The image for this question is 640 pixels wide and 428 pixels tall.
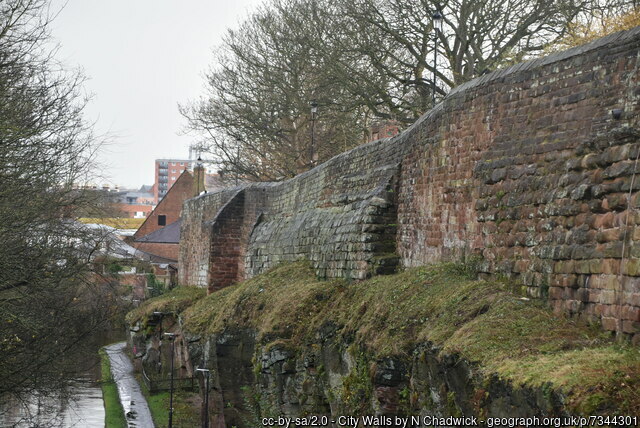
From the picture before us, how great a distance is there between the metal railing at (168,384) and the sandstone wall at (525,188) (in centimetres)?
1323

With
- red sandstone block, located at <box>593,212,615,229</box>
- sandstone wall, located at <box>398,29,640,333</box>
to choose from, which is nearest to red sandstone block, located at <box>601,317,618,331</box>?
sandstone wall, located at <box>398,29,640,333</box>

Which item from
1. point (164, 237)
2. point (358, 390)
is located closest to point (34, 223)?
point (358, 390)

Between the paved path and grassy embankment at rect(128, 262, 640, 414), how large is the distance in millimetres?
11791

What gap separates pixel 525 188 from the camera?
10359mm

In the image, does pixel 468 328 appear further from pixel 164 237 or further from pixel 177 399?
pixel 164 237

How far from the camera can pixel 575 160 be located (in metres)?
9.31

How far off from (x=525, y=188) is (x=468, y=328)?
1.85 m

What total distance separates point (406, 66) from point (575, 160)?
70.3 feet

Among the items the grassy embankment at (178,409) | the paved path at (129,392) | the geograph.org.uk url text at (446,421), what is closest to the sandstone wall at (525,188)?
the geograph.org.uk url text at (446,421)

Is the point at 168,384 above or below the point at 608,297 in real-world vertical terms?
below

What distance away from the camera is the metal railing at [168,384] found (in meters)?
31.0

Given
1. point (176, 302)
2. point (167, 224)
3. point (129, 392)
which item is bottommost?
point (129, 392)

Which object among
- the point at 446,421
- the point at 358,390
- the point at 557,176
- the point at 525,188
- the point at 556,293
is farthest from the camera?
the point at 358,390

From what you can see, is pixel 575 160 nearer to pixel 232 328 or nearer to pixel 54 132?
pixel 54 132
